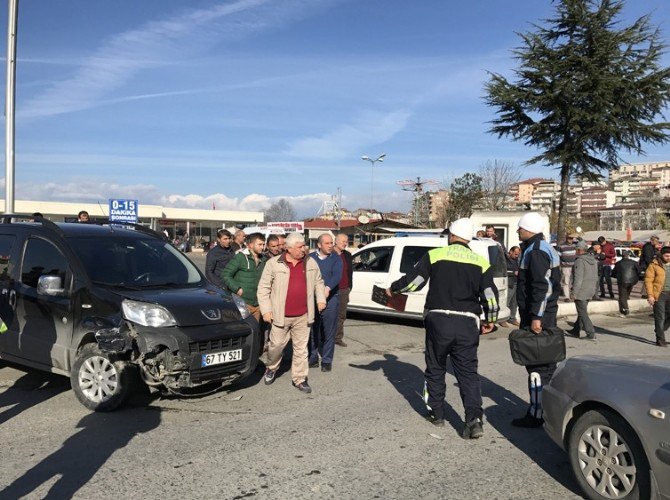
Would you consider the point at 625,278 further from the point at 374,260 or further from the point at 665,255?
the point at 374,260

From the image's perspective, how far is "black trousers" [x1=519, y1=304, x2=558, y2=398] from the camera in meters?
5.05

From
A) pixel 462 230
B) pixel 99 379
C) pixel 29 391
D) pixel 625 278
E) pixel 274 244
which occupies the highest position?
pixel 462 230

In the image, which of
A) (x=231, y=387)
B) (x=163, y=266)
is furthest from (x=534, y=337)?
(x=163, y=266)

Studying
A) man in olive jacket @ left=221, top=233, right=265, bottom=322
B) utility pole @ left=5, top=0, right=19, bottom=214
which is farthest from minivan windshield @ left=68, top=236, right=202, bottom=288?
utility pole @ left=5, top=0, right=19, bottom=214

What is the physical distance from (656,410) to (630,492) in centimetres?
56

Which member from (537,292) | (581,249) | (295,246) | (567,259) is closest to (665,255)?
(581,249)

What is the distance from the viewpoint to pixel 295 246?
6.16 meters

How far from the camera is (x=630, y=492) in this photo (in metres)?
3.30

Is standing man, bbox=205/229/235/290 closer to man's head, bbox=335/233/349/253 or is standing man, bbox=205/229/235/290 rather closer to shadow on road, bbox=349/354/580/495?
man's head, bbox=335/233/349/253

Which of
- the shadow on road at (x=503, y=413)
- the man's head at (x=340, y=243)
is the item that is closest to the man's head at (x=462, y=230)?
the shadow on road at (x=503, y=413)

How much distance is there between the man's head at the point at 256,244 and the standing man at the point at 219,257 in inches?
35.5

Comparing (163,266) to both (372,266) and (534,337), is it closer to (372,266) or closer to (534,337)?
(534,337)

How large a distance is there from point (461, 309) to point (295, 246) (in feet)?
7.08

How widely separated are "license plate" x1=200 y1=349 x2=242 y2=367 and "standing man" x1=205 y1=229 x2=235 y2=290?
8.98 feet
